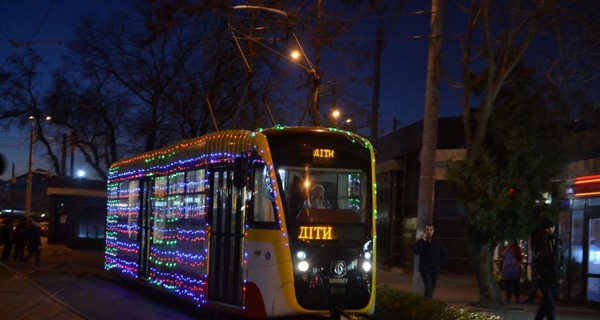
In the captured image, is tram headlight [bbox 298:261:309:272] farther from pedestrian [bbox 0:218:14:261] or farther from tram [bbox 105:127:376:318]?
pedestrian [bbox 0:218:14:261]

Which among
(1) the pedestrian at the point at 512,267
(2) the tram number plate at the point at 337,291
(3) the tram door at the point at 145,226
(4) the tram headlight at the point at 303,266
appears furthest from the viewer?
(1) the pedestrian at the point at 512,267

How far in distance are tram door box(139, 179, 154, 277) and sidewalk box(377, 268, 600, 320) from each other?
5958 millimetres

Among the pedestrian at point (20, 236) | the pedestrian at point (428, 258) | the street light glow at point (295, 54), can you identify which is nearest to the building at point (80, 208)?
the pedestrian at point (20, 236)

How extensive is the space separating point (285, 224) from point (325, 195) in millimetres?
813

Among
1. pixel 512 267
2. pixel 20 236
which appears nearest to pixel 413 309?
pixel 512 267

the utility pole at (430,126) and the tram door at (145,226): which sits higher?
the utility pole at (430,126)

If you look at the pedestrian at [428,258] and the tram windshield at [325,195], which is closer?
the tram windshield at [325,195]

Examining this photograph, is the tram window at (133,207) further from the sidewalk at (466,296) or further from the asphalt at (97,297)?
the sidewalk at (466,296)

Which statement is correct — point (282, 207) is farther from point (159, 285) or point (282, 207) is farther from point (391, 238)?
point (391, 238)

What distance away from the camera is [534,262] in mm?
12477

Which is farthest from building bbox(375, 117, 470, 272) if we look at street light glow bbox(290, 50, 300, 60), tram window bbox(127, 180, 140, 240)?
tram window bbox(127, 180, 140, 240)

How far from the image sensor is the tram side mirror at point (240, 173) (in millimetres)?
Result: 11570

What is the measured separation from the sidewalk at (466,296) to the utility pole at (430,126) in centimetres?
205

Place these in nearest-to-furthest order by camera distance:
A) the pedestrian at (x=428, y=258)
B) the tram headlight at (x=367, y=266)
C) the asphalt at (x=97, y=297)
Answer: the tram headlight at (x=367, y=266) < the asphalt at (x=97, y=297) < the pedestrian at (x=428, y=258)
